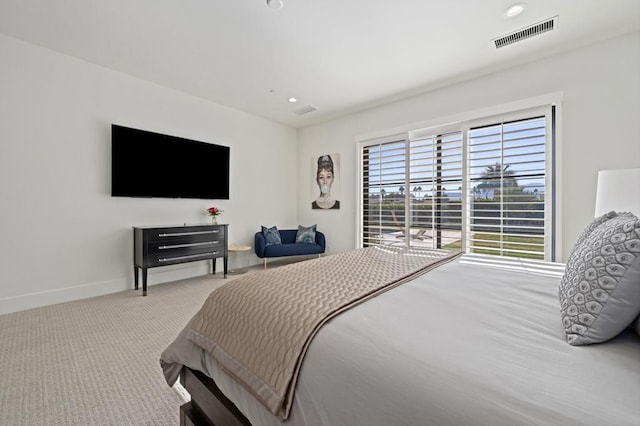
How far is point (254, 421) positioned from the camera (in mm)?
901

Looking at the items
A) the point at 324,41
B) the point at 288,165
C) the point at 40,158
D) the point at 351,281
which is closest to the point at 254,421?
the point at 351,281

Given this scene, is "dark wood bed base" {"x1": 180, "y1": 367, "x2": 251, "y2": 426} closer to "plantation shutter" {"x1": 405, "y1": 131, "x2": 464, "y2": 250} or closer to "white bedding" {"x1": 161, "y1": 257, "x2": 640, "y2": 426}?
"white bedding" {"x1": 161, "y1": 257, "x2": 640, "y2": 426}

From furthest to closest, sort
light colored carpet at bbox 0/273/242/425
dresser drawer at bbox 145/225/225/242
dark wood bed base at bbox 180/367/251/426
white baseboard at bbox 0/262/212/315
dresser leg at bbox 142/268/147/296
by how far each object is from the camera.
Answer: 1. dresser drawer at bbox 145/225/225/242
2. dresser leg at bbox 142/268/147/296
3. white baseboard at bbox 0/262/212/315
4. light colored carpet at bbox 0/273/242/425
5. dark wood bed base at bbox 180/367/251/426

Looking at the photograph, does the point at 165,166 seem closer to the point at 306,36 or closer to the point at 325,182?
the point at 306,36

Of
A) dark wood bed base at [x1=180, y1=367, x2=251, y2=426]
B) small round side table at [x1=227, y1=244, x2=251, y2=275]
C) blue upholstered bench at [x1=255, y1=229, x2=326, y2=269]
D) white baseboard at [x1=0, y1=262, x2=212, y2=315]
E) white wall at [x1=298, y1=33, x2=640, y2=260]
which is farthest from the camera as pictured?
blue upholstered bench at [x1=255, y1=229, x2=326, y2=269]

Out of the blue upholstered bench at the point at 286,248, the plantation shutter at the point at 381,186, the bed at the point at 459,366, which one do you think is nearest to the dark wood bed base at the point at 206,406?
the bed at the point at 459,366

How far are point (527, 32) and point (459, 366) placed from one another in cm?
336

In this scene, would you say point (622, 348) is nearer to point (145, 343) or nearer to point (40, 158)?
point (145, 343)

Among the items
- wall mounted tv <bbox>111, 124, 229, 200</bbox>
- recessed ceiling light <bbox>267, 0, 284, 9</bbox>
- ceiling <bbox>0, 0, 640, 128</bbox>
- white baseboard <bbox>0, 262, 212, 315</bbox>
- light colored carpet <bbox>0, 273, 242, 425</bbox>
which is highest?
ceiling <bbox>0, 0, 640, 128</bbox>

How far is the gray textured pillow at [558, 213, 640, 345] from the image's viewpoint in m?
0.70

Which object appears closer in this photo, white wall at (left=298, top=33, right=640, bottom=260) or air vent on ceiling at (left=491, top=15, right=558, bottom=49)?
air vent on ceiling at (left=491, top=15, right=558, bottom=49)

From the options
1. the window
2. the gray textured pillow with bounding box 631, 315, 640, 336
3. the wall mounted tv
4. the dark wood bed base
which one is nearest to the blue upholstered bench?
the window

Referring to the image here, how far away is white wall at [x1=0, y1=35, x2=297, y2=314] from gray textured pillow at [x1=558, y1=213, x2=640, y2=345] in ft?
13.0

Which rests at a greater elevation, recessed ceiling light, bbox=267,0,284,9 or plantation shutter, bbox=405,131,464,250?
recessed ceiling light, bbox=267,0,284,9
